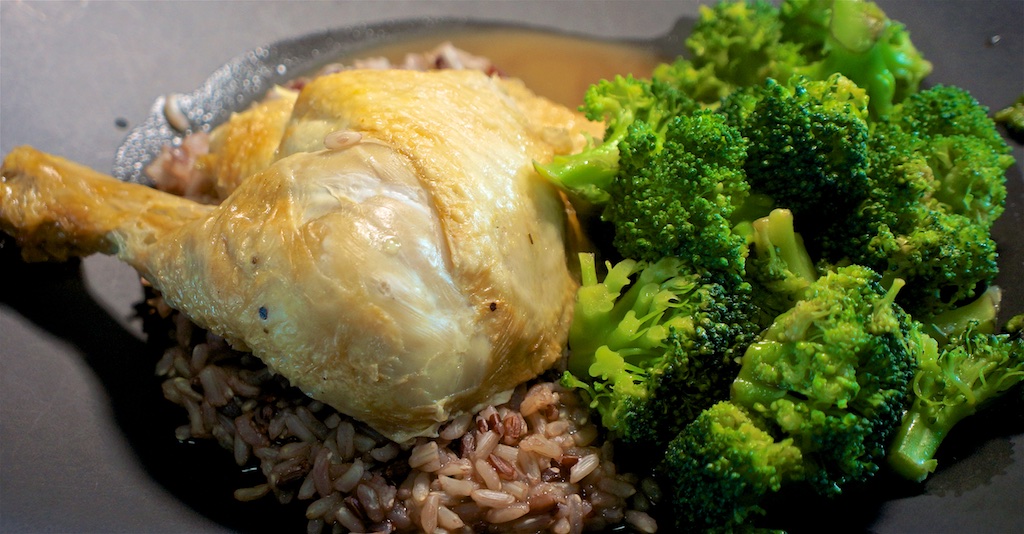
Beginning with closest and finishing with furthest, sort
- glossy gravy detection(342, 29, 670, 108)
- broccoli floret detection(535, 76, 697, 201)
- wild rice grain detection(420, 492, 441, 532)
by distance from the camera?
wild rice grain detection(420, 492, 441, 532)
broccoli floret detection(535, 76, 697, 201)
glossy gravy detection(342, 29, 670, 108)

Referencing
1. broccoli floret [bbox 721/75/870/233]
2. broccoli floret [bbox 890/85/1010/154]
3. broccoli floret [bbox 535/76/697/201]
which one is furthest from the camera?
broccoli floret [bbox 890/85/1010/154]

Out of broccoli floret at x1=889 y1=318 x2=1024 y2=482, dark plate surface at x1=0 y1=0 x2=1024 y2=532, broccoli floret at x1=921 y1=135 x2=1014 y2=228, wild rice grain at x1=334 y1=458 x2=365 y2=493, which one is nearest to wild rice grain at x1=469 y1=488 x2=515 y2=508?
wild rice grain at x1=334 y1=458 x2=365 y2=493

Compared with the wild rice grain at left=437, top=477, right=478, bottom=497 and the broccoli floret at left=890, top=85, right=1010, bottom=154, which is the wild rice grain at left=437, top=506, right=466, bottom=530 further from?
the broccoli floret at left=890, top=85, right=1010, bottom=154

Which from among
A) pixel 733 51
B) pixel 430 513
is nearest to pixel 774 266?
pixel 430 513

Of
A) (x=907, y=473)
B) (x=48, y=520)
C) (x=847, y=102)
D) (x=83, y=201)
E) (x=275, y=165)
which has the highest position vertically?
(x=847, y=102)

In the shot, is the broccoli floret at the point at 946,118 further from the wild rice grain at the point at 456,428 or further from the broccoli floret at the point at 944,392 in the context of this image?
the wild rice grain at the point at 456,428

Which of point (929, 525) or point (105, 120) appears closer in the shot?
point (929, 525)

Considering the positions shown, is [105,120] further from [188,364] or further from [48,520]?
[48,520]

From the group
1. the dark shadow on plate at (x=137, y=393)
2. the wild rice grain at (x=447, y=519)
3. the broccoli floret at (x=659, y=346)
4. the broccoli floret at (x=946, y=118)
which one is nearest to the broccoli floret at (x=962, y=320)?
the broccoli floret at (x=946, y=118)

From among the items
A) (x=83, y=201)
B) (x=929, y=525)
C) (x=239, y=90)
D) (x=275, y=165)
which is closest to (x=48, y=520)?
(x=83, y=201)
